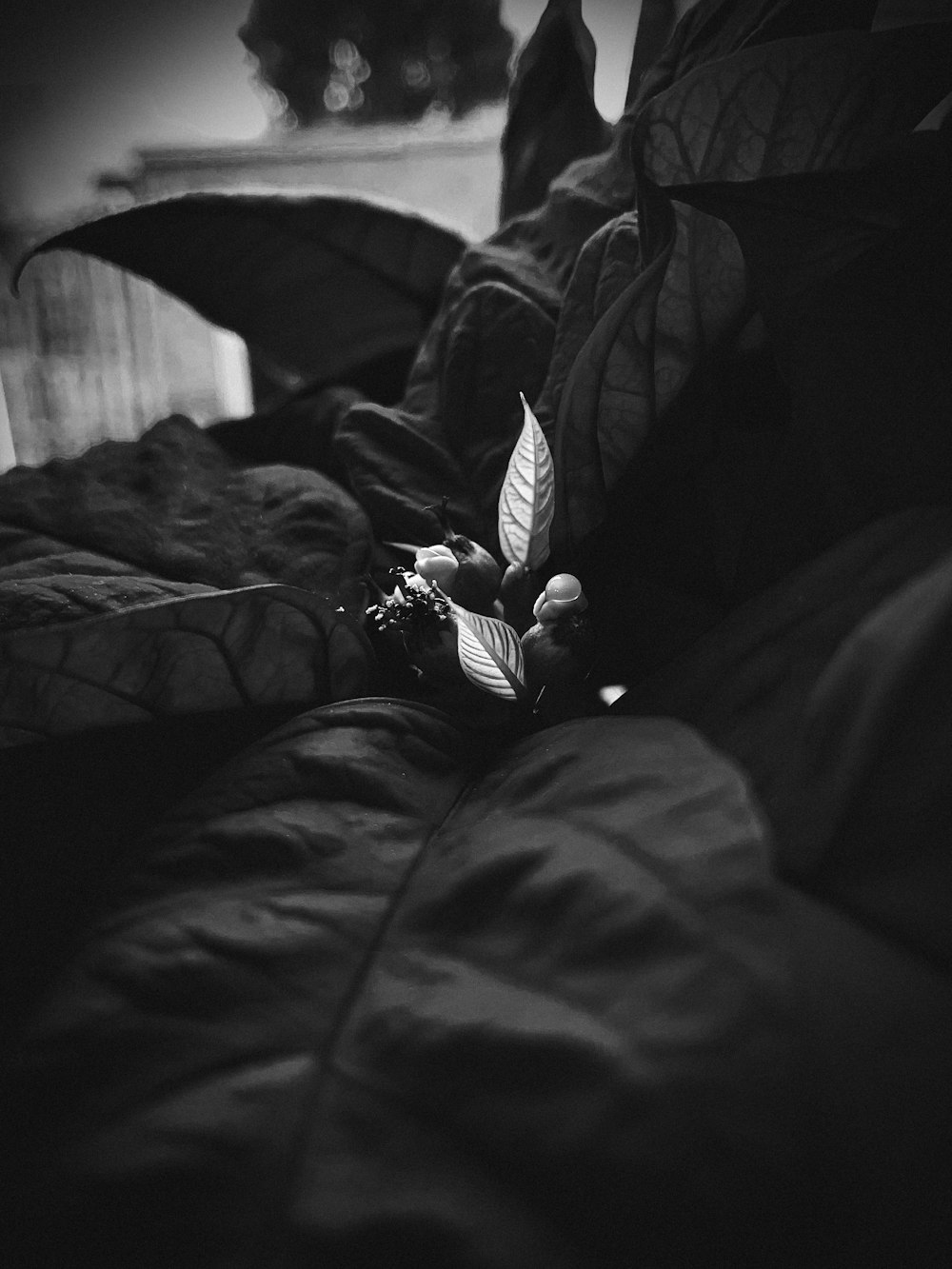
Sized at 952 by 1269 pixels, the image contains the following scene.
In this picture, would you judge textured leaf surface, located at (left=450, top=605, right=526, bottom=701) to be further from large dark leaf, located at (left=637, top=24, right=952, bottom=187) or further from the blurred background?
the blurred background

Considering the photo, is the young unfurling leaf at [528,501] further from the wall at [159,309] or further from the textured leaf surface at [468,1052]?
the wall at [159,309]

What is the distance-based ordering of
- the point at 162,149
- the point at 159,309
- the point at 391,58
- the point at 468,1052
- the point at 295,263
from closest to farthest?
the point at 468,1052, the point at 295,263, the point at 162,149, the point at 159,309, the point at 391,58

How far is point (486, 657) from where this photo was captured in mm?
240

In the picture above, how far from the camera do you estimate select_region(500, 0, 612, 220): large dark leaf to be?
39cm

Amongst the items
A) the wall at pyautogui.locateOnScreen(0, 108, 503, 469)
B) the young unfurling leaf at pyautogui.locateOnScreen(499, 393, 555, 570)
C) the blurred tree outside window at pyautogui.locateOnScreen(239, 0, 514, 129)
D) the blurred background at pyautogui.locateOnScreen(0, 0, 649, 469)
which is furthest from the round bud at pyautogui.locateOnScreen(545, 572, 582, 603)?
the blurred tree outside window at pyautogui.locateOnScreen(239, 0, 514, 129)

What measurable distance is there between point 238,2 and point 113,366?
1.12 metres

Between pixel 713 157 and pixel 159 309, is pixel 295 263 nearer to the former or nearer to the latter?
pixel 713 157

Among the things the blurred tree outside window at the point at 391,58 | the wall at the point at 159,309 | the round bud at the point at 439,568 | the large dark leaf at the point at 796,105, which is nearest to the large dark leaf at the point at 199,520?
the round bud at the point at 439,568

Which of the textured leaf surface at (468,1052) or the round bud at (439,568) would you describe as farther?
the round bud at (439,568)

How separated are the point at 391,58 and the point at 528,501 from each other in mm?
3218

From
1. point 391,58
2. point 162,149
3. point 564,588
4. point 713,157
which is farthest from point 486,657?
point 391,58

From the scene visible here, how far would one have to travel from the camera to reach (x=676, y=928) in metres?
0.13

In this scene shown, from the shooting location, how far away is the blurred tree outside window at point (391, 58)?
2725mm

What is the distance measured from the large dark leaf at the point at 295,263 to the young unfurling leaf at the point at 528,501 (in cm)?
17
